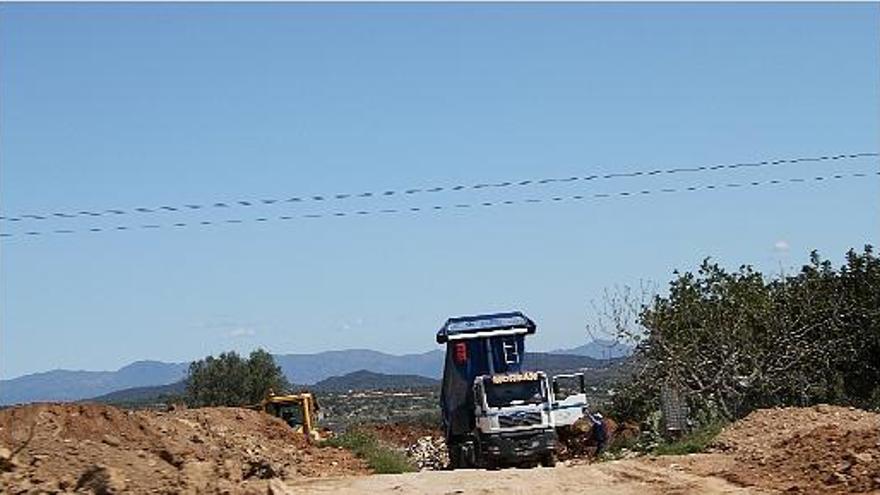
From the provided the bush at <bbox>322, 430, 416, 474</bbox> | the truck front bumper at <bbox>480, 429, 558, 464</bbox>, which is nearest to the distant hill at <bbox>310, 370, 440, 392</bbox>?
the bush at <bbox>322, 430, 416, 474</bbox>

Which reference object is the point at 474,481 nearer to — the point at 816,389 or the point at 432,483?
the point at 432,483

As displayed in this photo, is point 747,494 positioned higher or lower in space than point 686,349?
lower

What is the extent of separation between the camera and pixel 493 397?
3173 centimetres

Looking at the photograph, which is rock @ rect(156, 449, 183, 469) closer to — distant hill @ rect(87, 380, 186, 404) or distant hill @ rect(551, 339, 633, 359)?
distant hill @ rect(551, 339, 633, 359)

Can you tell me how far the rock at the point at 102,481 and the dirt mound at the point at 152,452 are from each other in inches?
0.5

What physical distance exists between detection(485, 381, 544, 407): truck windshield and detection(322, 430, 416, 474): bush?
2823 mm

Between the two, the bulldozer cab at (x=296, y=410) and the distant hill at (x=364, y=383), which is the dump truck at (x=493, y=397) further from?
the distant hill at (x=364, y=383)

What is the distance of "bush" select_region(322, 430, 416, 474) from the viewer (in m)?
32.7

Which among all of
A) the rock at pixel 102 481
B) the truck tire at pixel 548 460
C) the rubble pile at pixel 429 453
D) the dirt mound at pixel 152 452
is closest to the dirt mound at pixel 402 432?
the rubble pile at pixel 429 453

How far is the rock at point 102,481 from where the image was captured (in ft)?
50.0

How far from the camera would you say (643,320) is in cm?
4059

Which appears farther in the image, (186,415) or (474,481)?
(186,415)

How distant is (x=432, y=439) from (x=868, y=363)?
21044 millimetres

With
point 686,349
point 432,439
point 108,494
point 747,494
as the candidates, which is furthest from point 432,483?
point 432,439
